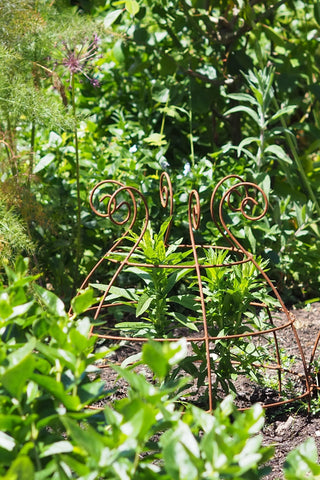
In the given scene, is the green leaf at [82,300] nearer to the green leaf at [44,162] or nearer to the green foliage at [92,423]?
the green foliage at [92,423]

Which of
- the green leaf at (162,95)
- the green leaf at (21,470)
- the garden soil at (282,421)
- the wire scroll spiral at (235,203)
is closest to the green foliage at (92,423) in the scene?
the green leaf at (21,470)

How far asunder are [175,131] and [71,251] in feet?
3.28

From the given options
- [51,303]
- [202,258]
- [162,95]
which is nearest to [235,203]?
[162,95]

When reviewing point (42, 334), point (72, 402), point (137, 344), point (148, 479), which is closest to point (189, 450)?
point (148, 479)

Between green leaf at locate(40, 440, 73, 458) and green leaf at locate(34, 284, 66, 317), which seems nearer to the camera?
green leaf at locate(40, 440, 73, 458)

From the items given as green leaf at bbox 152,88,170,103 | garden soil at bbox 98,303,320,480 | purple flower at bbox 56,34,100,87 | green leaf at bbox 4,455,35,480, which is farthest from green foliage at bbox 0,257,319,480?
green leaf at bbox 152,88,170,103

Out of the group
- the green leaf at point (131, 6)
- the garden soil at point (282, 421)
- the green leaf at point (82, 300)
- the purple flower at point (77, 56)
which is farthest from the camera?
the green leaf at point (131, 6)

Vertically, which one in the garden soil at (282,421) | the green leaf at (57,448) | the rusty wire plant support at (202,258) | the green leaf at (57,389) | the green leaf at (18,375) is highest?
the green leaf at (18,375)

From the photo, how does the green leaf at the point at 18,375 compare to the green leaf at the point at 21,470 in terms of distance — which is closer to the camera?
the green leaf at the point at 21,470

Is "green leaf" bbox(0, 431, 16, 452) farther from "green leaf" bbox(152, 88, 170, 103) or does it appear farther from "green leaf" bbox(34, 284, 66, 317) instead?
"green leaf" bbox(152, 88, 170, 103)

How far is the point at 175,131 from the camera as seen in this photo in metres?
3.76

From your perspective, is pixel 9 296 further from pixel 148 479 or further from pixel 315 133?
pixel 315 133

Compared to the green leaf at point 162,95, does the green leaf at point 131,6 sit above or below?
above

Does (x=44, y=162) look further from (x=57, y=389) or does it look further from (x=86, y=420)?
(x=57, y=389)
